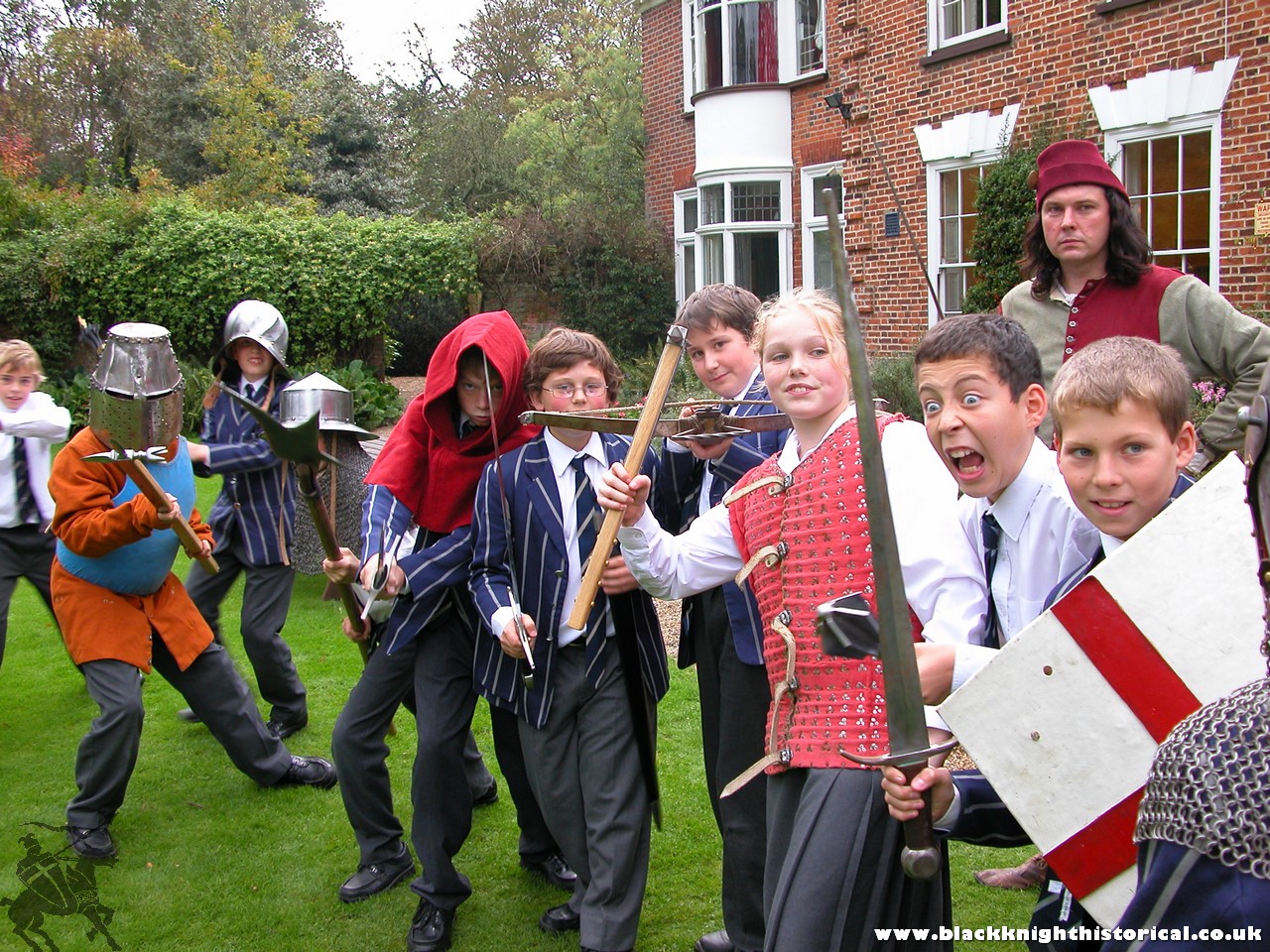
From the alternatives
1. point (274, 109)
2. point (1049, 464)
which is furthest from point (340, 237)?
point (1049, 464)

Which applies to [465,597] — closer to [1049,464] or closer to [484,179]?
[1049,464]

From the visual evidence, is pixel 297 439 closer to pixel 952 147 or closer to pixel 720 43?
pixel 952 147

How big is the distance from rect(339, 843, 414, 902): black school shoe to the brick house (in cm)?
360

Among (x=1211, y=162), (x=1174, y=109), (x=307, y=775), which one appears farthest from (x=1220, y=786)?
(x=1174, y=109)

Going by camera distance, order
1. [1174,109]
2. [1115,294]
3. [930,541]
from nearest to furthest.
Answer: [930,541]
[1115,294]
[1174,109]

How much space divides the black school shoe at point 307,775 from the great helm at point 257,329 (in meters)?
1.86

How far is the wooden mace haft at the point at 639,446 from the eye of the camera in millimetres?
2768

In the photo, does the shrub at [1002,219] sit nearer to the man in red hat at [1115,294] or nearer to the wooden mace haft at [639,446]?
the man in red hat at [1115,294]

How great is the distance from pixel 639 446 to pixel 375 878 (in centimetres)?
234

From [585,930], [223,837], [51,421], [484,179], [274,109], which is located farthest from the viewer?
[484,179]

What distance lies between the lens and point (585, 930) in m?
3.44

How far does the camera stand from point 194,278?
18.1 meters

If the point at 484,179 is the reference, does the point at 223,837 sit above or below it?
below

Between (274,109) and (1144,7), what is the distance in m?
20.6
